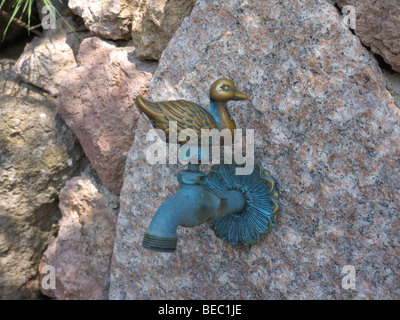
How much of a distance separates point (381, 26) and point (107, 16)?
2.23 feet

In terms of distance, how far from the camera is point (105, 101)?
98 cm

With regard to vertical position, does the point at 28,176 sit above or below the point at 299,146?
below

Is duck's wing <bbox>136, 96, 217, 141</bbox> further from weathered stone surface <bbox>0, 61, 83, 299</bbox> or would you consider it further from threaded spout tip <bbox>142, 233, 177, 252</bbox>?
weathered stone surface <bbox>0, 61, 83, 299</bbox>

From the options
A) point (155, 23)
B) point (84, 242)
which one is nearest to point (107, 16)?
point (155, 23)

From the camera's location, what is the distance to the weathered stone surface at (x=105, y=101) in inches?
37.6

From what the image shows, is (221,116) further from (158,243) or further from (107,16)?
(107,16)

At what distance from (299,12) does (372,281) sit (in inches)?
19.4

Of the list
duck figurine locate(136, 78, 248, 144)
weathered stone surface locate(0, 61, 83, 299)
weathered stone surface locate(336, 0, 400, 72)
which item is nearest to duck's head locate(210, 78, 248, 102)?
duck figurine locate(136, 78, 248, 144)

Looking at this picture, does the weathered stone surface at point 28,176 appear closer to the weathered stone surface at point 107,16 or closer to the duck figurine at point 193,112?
the weathered stone surface at point 107,16

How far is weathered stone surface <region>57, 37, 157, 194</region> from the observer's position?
95 centimetres

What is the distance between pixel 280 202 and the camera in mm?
720

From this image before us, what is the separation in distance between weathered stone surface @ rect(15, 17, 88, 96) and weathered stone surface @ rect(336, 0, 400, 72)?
787 millimetres

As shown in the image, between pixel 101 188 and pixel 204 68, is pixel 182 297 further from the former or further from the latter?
pixel 204 68

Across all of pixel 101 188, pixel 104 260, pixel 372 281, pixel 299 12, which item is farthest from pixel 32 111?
pixel 372 281
